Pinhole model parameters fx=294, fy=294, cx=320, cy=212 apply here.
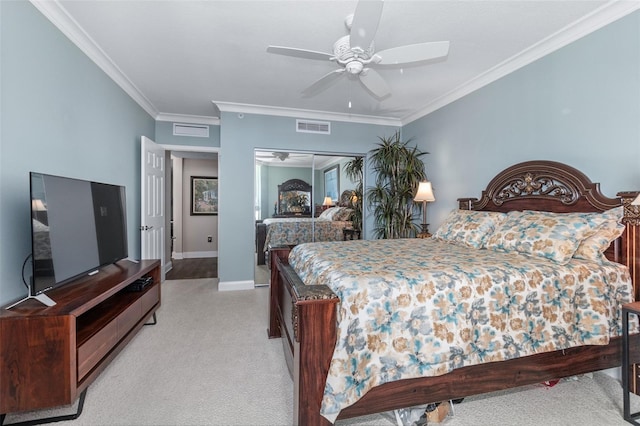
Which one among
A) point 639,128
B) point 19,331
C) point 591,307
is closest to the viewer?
point 19,331

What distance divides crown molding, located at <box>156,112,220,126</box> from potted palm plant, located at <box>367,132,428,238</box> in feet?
8.91

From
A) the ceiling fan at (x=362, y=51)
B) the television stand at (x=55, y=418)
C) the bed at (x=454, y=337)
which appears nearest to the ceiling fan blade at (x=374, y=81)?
the ceiling fan at (x=362, y=51)

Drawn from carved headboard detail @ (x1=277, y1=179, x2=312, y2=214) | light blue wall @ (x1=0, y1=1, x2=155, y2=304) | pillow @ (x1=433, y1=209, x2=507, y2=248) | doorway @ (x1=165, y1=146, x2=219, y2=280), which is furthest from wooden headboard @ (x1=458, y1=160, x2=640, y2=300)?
doorway @ (x1=165, y1=146, x2=219, y2=280)

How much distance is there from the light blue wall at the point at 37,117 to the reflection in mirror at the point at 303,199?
2033mm

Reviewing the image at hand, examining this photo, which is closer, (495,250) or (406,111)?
(495,250)

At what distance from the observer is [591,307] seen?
1799mm

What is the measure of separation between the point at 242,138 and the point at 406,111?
8.16 feet

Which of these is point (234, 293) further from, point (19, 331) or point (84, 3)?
point (84, 3)

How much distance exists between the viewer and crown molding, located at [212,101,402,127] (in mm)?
4207

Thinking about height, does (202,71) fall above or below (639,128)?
above

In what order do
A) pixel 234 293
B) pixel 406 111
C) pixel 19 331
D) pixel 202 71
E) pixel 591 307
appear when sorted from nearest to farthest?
pixel 19 331 → pixel 591 307 → pixel 202 71 → pixel 234 293 → pixel 406 111

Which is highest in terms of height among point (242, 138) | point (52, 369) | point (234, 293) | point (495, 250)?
point (242, 138)

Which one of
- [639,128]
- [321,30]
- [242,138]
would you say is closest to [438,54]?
[321,30]

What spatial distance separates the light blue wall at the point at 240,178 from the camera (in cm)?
426
